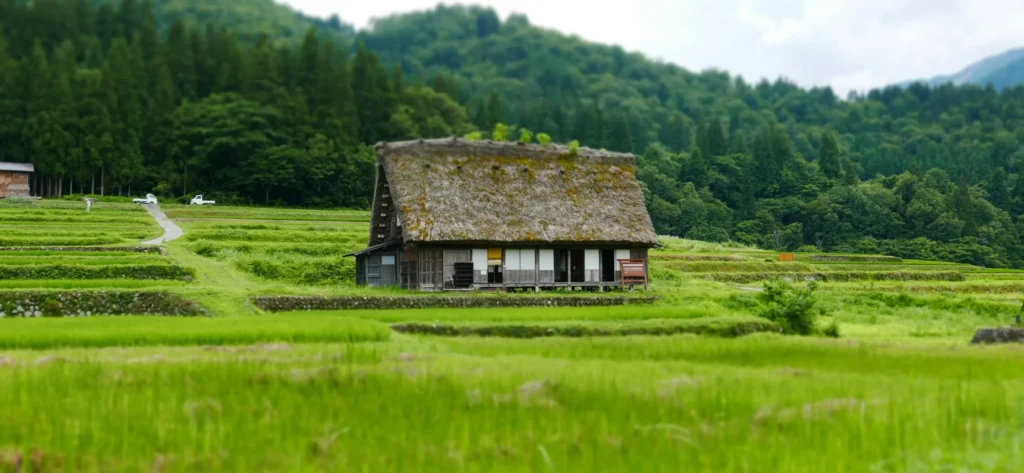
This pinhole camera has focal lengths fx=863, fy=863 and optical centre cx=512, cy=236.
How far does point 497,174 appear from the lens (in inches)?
1061

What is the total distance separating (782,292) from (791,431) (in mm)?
12905

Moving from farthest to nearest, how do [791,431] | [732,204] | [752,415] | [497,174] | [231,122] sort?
[732,204] < [231,122] < [497,174] < [752,415] < [791,431]

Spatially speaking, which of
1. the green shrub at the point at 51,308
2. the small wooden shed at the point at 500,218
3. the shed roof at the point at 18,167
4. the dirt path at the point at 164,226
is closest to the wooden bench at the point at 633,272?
the small wooden shed at the point at 500,218

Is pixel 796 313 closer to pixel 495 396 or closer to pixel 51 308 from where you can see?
pixel 495 396

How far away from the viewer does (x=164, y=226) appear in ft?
132

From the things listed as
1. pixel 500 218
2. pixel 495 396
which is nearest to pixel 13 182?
pixel 500 218

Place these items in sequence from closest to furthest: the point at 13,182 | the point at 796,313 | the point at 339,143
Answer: the point at 796,313 < the point at 13,182 < the point at 339,143

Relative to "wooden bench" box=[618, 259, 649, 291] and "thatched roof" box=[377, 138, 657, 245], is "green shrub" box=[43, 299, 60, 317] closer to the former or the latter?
"thatched roof" box=[377, 138, 657, 245]

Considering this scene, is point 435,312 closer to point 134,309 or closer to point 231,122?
point 134,309

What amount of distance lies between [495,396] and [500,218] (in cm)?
1864

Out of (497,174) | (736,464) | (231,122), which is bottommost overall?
(736,464)

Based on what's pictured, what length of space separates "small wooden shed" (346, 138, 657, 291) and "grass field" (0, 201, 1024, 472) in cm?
843

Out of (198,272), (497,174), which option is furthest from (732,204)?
(198,272)

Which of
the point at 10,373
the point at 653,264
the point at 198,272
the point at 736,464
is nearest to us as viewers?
the point at 736,464
